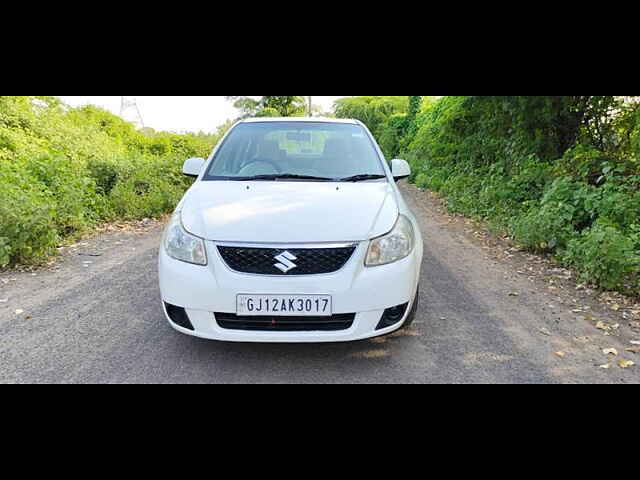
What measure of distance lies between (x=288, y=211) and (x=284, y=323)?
75cm

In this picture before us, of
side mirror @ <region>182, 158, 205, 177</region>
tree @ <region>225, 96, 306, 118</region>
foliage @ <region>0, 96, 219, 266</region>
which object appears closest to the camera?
side mirror @ <region>182, 158, 205, 177</region>

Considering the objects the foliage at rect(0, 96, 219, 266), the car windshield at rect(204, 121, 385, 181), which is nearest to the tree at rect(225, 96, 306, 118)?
the foliage at rect(0, 96, 219, 266)

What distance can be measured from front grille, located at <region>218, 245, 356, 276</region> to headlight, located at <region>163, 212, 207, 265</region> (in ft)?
0.55

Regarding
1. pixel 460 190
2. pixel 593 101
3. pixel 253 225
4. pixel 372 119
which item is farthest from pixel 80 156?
pixel 372 119

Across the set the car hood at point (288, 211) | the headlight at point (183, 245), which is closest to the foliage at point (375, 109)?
the car hood at point (288, 211)

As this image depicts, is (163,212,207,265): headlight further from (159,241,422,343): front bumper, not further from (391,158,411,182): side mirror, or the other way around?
(391,158,411,182): side mirror

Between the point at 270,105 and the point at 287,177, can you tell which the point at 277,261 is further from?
the point at 270,105

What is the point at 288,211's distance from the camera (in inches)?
129

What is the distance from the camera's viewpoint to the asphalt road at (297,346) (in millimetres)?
3115

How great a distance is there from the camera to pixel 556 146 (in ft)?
28.4

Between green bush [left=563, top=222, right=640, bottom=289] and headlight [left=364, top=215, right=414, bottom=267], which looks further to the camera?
green bush [left=563, top=222, right=640, bottom=289]

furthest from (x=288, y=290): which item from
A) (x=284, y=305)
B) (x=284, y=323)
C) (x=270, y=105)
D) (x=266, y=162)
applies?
(x=270, y=105)

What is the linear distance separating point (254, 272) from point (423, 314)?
1758 millimetres

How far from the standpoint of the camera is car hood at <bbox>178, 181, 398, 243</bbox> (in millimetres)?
3076
